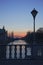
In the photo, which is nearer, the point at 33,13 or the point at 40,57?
the point at 40,57

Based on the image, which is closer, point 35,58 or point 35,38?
point 35,58

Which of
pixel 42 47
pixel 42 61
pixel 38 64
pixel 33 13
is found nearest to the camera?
pixel 38 64

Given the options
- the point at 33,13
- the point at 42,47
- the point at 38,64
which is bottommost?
the point at 38,64

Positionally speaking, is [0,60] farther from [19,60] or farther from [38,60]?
[38,60]

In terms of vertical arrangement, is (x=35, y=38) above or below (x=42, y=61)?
above

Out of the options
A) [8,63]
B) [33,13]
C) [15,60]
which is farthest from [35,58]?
[33,13]

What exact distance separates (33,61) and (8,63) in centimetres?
129

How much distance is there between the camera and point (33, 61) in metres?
9.99

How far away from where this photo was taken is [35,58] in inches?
414

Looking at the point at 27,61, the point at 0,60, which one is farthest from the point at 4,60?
the point at 27,61

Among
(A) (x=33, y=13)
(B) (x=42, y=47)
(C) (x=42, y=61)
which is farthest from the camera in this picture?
(A) (x=33, y=13)

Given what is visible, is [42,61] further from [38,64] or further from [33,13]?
[33,13]

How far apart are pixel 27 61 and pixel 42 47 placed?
4.15ft

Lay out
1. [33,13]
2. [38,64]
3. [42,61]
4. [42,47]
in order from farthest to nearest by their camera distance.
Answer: [33,13]
[42,47]
[42,61]
[38,64]
